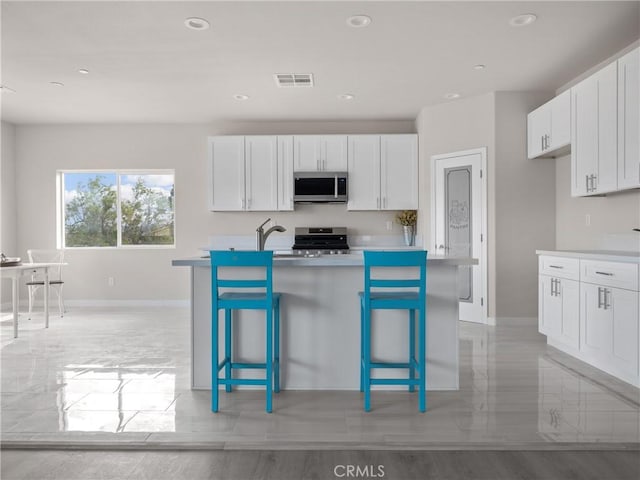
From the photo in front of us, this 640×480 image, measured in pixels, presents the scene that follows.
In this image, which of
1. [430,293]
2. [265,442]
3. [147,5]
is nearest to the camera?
[265,442]

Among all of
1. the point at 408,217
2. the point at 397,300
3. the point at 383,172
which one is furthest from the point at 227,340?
the point at 408,217

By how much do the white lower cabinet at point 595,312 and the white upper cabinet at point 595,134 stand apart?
703 mm

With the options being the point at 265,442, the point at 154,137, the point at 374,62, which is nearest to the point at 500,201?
the point at 374,62

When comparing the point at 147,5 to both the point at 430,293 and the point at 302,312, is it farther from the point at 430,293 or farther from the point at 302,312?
the point at 430,293

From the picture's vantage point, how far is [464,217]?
5223 millimetres

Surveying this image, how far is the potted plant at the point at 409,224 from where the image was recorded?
20.0ft

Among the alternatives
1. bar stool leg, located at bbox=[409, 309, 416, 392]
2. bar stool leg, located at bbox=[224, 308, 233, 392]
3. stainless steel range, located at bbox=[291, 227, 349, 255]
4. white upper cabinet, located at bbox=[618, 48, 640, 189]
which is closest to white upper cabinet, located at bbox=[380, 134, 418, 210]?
stainless steel range, located at bbox=[291, 227, 349, 255]

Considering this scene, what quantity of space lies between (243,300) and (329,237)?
3.72 meters

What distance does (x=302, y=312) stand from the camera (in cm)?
288

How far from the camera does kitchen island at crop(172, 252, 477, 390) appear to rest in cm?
285

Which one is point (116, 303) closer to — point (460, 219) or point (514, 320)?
point (460, 219)

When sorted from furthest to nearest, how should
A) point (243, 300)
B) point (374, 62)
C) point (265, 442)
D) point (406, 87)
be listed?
point (406, 87) < point (374, 62) < point (243, 300) < point (265, 442)

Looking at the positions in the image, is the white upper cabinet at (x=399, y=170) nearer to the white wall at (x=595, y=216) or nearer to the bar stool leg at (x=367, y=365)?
the white wall at (x=595, y=216)

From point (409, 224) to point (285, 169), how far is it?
192cm
